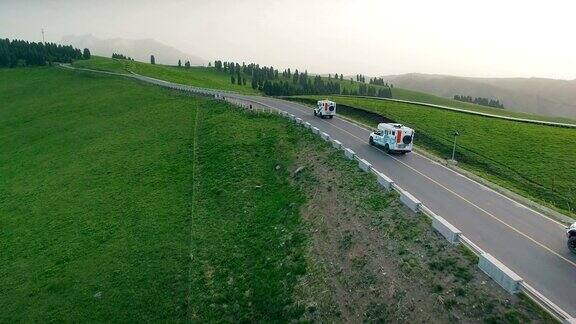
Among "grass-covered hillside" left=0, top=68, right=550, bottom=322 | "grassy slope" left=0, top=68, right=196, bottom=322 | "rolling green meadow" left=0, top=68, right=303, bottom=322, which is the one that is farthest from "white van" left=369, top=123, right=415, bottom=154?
"grassy slope" left=0, top=68, right=196, bottom=322

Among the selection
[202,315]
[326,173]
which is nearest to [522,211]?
[326,173]

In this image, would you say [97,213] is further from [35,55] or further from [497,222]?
[35,55]

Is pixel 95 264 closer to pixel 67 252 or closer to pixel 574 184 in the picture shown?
pixel 67 252

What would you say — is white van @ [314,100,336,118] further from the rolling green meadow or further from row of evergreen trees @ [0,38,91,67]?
row of evergreen trees @ [0,38,91,67]

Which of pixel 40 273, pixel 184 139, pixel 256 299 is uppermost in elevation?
pixel 184 139

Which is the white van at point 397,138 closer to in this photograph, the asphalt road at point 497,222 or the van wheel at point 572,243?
the asphalt road at point 497,222

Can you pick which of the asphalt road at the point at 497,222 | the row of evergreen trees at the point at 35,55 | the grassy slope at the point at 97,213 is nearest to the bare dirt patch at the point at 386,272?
the asphalt road at the point at 497,222
